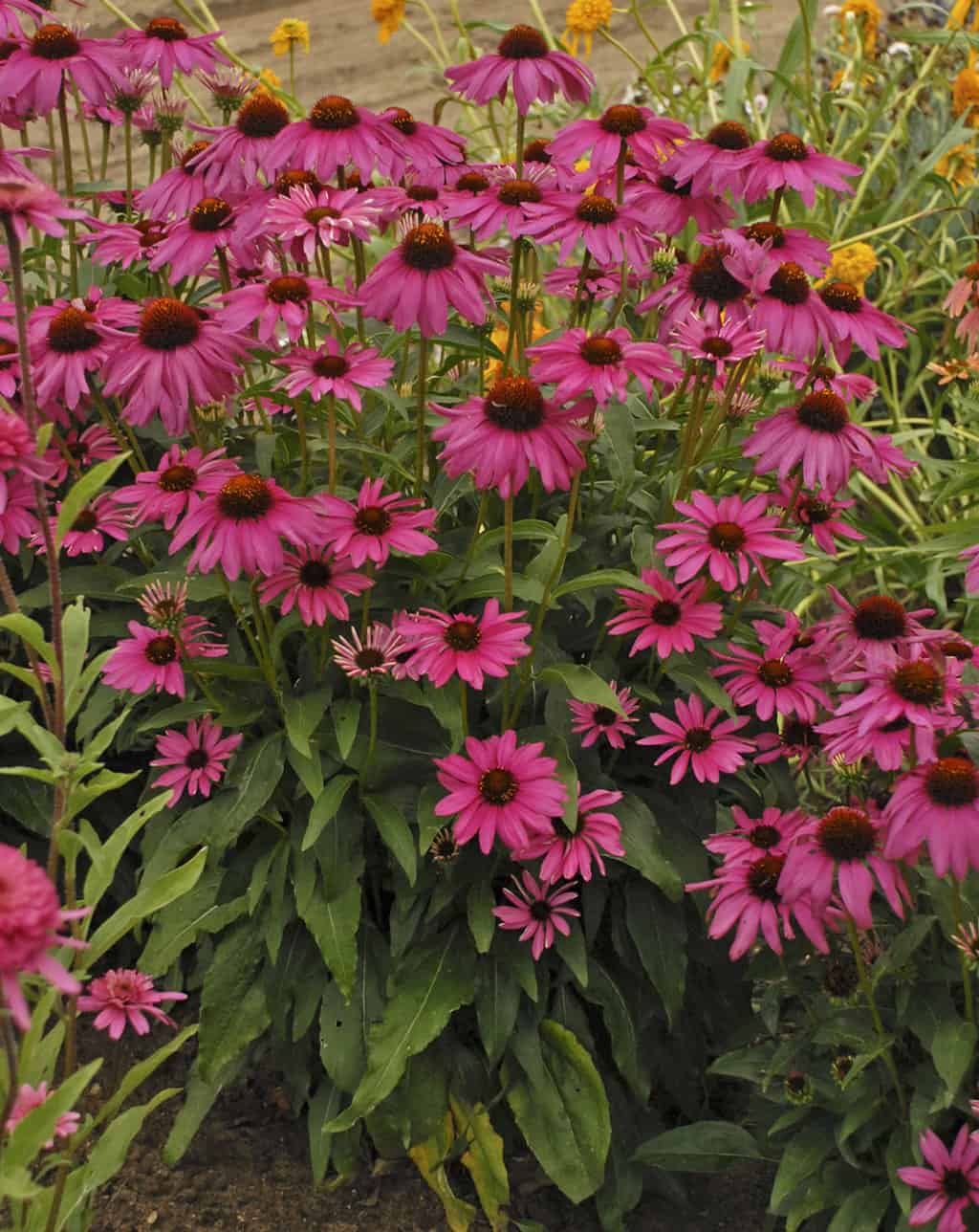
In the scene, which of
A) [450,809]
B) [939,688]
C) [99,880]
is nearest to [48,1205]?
[99,880]

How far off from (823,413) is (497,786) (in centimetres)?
55

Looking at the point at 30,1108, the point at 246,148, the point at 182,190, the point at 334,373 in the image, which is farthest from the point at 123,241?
the point at 30,1108

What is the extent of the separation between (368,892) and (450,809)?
39 cm

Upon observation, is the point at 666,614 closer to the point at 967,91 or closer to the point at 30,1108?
the point at 30,1108

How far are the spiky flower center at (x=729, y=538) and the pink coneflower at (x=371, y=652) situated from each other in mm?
372

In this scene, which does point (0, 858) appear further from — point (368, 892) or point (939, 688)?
point (368, 892)

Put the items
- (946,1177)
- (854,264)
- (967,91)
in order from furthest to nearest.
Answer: (967,91) < (854,264) < (946,1177)

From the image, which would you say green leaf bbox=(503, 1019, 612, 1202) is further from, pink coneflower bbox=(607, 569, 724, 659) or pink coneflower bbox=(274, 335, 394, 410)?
pink coneflower bbox=(274, 335, 394, 410)

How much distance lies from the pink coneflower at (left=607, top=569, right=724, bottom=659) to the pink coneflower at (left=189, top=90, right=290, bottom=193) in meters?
0.66

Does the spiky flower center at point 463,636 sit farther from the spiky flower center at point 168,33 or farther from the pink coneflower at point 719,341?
the spiky flower center at point 168,33

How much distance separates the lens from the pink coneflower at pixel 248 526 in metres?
1.47

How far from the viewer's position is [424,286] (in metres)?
1.52

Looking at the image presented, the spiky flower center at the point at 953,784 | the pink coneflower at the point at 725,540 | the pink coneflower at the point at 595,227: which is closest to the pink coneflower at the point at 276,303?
the pink coneflower at the point at 595,227

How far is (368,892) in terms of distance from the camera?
184cm
